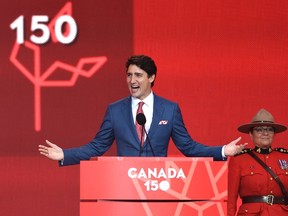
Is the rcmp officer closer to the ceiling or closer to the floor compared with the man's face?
closer to the floor

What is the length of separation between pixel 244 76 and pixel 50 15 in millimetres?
1347

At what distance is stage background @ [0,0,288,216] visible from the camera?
568 cm

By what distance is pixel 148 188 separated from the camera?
142 inches

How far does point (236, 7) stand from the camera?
5730 millimetres

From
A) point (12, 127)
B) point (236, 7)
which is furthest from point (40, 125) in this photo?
point (236, 7)

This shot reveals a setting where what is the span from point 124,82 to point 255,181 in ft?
4.33

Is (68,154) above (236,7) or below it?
below

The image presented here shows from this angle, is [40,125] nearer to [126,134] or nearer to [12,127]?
[12,127]

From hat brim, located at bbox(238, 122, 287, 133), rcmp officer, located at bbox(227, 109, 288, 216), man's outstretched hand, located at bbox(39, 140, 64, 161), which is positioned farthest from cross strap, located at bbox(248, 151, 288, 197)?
man's outstretched hand, located at bbox(39, 140, 64, 161)

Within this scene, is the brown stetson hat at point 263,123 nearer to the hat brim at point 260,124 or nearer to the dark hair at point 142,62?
the hat brim at point 260,124

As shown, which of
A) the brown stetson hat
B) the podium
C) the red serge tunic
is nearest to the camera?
the podium

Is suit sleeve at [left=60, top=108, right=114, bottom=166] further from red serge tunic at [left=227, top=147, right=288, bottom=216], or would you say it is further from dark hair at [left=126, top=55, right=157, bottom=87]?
red serge tunic at [left=227, top=147, right=288, bottom=216]

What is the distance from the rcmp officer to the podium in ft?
3.82

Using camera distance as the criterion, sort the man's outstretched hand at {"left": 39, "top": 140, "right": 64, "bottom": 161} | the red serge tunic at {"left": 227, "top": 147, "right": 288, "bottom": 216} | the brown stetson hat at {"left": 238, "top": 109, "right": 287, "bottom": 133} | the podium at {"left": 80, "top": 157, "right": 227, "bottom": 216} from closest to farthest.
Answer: the podium at {"left": 80, "top": 157, "right": 227, "bottom": 216} → the man's outstretched hand at {"left": 39, "top": 140, "right": 64, "bottom": 161} → the red serge tunic at {"left": 227, "top": 147, "right": 288, "bottom": 216} → the brown stetson hat at {"left": 238, "top": 109, "right": 287, "bottom": 133}
